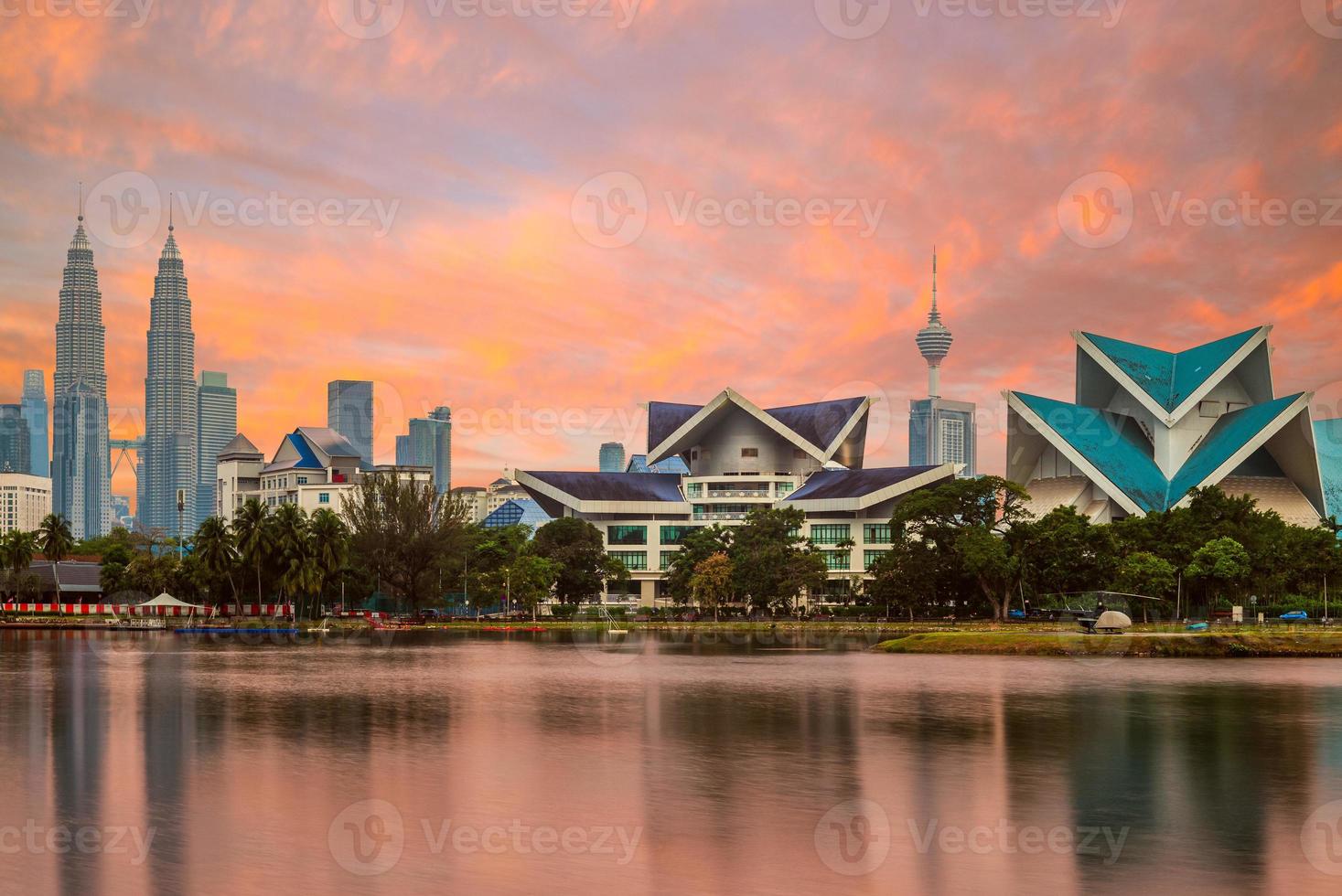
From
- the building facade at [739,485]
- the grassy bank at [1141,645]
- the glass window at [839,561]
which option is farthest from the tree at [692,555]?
the grassy bank at [1141,645]

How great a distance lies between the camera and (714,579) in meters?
101

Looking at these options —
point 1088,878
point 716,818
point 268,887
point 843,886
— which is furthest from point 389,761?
point 1088,878

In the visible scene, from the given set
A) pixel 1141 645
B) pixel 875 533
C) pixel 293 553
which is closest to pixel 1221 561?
pixel 1141 645

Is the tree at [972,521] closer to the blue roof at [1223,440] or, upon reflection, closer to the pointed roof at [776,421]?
the blue roof at [1223,440]

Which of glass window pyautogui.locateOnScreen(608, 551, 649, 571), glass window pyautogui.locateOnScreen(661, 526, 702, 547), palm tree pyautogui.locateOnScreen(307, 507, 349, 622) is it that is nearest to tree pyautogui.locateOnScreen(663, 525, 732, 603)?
glass window pyautogui.locateOnScreen(661, 526, 702, 547)

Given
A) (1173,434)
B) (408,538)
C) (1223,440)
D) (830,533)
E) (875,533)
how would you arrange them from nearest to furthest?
(408,538)
(1223,440)
(1173,434)
(875,533)
(830,533)

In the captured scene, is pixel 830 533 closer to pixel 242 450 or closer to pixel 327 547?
pixel 327 547

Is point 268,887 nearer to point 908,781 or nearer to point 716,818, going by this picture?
point 716,818

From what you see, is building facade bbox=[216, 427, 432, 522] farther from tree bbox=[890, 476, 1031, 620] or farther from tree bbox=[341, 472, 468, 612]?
tree bbox=[890, 476, 1031, 620]

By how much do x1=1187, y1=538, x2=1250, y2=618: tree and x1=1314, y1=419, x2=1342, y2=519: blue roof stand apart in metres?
Result: 34.8

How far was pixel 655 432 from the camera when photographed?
458ft

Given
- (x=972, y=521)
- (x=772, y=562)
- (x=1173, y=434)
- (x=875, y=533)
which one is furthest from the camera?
(x=875, y=533)

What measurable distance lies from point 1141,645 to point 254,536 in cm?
5796

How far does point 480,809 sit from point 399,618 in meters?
85.9
